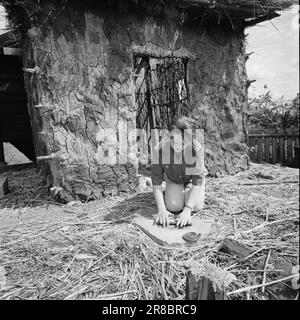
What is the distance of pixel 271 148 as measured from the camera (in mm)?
5375

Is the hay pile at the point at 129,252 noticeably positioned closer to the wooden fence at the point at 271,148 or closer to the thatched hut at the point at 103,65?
the thatched hut at the point at 103,65

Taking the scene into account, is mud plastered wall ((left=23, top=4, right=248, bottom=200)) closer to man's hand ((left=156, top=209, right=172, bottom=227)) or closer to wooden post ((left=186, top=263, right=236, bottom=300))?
man's hand ((left=156, top=209, right=172, bottom=227))

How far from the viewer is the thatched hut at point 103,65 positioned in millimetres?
3740

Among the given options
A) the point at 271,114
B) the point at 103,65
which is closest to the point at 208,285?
the point at 103,65

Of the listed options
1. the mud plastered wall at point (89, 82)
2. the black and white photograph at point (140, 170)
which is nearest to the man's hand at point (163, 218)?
the black and white photograph at point (140, 170)

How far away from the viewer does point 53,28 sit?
368 centimetres

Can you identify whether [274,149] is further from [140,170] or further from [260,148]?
[140,170]

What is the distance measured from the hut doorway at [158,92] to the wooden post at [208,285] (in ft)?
13.3

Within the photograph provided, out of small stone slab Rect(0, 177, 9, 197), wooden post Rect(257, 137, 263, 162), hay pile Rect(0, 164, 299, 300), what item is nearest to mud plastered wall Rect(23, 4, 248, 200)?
hay pile Rect(0, 164, 299, 300)

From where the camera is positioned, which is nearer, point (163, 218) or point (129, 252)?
point (129, 252)

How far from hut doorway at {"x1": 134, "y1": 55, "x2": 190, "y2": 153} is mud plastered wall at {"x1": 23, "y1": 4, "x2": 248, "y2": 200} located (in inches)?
45.6

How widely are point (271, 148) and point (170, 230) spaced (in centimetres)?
339
